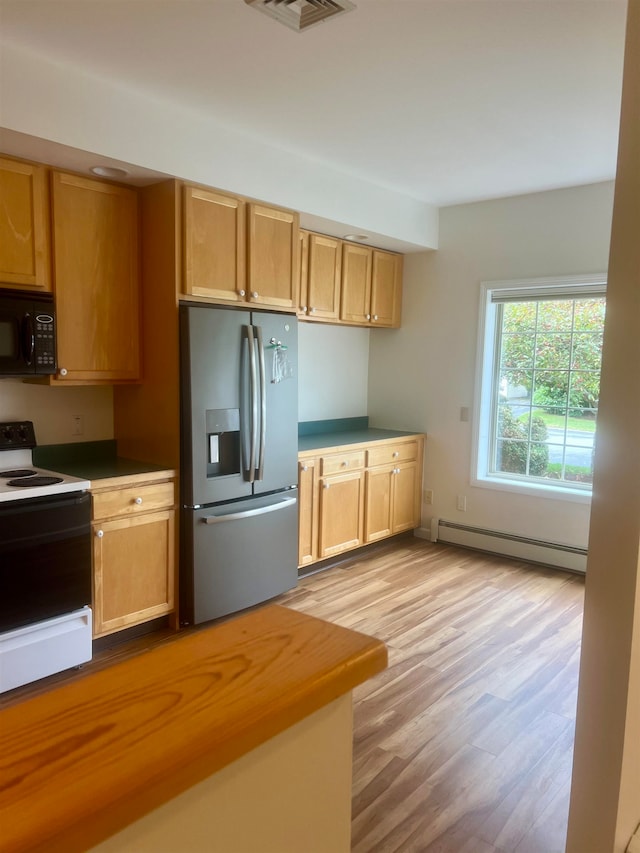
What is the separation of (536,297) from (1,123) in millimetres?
3414

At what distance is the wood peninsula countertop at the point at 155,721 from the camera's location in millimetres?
470

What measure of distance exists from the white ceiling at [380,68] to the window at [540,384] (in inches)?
41.2

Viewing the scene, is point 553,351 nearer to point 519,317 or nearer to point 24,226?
point 519,317

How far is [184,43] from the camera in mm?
2336

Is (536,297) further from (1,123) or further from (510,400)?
(1,123)

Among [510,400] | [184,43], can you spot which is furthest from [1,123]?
[510,400]

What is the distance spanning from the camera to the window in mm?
4207

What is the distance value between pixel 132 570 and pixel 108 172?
192cm

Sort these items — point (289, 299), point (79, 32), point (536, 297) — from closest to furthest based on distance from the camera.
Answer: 1. point (79, 32)
2. point (289, 299)
3. point (536, 297)

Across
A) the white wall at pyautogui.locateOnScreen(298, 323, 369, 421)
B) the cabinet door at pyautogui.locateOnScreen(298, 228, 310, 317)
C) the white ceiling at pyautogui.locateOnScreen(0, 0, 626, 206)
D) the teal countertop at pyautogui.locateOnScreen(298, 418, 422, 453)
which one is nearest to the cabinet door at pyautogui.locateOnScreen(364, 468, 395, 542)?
the teal countertop at pyautogui.locateOnScreen(298, 418, 422, 453)

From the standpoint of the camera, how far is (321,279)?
13.9ft

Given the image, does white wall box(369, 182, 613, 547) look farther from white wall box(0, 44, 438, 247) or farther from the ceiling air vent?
the ceiling air vent

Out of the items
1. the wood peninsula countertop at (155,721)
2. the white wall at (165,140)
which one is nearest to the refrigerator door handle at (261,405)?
the white wall at (165,140)

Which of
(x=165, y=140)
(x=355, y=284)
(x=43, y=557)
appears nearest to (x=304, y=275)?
(x=355, y=284)
